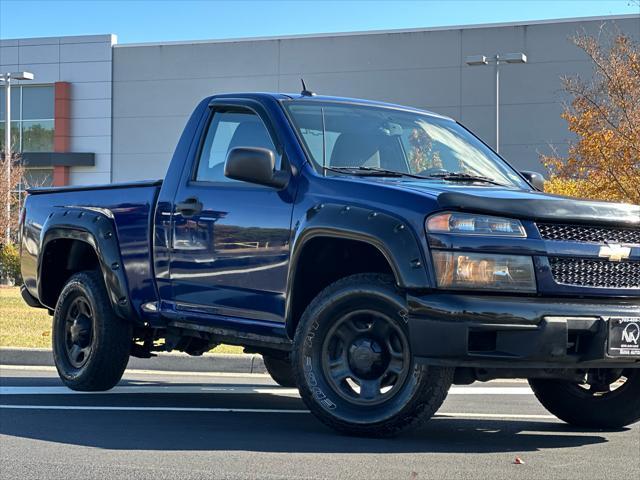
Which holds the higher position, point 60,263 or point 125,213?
point 125,213

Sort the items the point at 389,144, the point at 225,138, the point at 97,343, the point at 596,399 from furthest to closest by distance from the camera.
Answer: the point at 97,343
the point at 225,138
the point at 389,144
the point at 596,399

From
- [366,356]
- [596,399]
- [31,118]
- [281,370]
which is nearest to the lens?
[366,356]

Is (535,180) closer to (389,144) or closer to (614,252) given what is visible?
(389,144)

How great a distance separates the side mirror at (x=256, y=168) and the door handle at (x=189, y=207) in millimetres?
580

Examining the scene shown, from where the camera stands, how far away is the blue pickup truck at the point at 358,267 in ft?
18.0

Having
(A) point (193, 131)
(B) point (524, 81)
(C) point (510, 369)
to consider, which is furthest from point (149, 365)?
(B) point (524, 81)

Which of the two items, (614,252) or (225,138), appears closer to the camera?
(614,252)

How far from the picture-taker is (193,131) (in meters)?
7.43

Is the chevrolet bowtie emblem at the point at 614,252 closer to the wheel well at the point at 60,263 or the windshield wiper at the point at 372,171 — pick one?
the windshield wiper at the point at 372,171

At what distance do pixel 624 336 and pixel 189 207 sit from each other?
274 cm

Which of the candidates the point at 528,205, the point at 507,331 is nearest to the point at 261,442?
the point at 507,331

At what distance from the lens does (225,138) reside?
7.25 m

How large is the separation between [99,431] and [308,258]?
1.50 m

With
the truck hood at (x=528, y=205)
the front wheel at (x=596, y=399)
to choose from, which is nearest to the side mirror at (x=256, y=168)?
the truck hood at (x=528, y=205)
